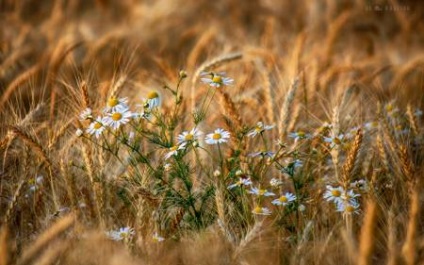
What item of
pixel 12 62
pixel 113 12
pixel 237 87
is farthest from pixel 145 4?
pixel 237 87

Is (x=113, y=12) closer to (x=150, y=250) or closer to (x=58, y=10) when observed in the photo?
(x=58, y=10)

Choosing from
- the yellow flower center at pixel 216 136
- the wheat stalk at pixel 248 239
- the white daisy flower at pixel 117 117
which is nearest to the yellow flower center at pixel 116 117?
the white daisy flower at pixel 117 117

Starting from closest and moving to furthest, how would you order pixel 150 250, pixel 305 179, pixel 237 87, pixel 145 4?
pixel 150 250
pixel 305 179
pixel 237 87
pixel 145 4

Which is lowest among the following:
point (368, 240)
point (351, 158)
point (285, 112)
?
point (368, 240)

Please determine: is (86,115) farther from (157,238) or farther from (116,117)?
(157,238)

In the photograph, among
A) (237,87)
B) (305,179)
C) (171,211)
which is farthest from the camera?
(237,87)


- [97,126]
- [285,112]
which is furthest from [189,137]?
[285,112]

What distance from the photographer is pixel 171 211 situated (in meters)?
→ 1.90

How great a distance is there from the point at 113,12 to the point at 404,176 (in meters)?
5.59

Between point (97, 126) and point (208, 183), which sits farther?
point (208, 183)

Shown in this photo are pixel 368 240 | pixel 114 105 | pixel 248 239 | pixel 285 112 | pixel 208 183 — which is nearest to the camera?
pixel 368 240

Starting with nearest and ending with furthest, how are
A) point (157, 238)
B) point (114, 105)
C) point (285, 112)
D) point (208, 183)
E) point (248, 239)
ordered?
1. point (248, 239)
2. point (157, 238)
3. point (114, 105)
4. point (208, 183)
5. point (285, 112)

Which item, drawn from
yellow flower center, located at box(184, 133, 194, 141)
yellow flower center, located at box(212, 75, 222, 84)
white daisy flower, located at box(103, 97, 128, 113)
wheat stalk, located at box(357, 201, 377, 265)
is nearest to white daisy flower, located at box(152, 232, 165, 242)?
yellow flower center, located at box(184, 133, 194, 141)

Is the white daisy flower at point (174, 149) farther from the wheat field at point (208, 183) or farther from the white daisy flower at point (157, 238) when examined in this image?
the white daisy flower at point (157, 238)
